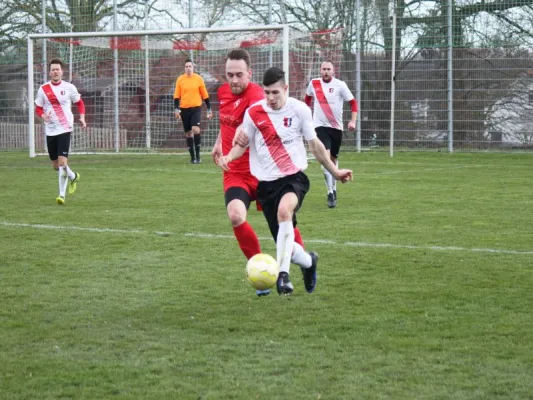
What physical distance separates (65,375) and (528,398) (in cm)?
220

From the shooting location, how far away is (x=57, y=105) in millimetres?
14289

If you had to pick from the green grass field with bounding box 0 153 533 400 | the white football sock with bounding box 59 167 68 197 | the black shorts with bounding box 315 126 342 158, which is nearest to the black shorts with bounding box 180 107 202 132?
the black shorts with bounding box 315 126 342 158

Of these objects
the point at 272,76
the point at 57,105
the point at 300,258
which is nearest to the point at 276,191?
the point at 300,258

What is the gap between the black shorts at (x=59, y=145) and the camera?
13.9m

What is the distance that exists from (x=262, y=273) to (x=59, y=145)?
8.73m

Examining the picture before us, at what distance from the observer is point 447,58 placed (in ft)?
78.9

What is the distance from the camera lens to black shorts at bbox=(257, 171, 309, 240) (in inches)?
260

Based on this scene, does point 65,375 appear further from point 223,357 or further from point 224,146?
point 224,146

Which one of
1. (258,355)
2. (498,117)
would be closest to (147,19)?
(498,117)

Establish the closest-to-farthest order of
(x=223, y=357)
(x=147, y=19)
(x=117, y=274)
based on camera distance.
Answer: (x=223, y=357)
(x=117, y=274)
(x=147, y=19)

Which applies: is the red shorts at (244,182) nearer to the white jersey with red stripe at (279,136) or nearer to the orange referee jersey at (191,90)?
the white jersey with red stripe at (279,136)

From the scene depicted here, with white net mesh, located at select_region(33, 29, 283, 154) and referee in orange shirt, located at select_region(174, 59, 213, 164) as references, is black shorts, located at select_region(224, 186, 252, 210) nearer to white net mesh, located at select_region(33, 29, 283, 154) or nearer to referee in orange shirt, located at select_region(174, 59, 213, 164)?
referee in orange shirt, located at select_region(174, 59, 213, 164)

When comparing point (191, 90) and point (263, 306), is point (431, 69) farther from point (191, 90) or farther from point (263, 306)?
point (263, 306)

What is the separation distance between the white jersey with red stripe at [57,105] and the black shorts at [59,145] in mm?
72
